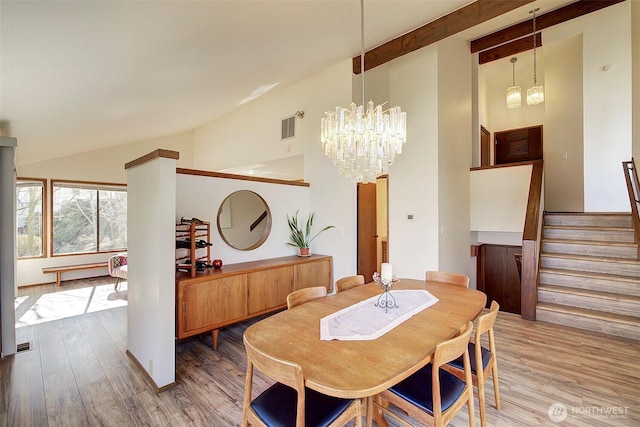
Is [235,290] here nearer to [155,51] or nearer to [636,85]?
[155,51]

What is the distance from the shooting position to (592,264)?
370cm

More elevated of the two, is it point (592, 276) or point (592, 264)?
point (592, 264)

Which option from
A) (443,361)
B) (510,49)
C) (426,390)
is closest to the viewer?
(443,361)

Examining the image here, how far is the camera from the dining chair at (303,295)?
2044mm

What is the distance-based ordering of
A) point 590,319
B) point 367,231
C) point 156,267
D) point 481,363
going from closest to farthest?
1. point 481,363
2. point 156,267
3. point 590,319
4. point 367,231

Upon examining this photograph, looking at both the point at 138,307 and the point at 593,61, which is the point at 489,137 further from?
the point at 138,307

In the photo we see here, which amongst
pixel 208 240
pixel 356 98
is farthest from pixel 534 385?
pixel 356 98

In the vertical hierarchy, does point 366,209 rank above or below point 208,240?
above

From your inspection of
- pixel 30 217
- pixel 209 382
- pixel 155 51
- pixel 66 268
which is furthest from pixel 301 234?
pixel 30 217

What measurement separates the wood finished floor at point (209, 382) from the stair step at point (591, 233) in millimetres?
1679

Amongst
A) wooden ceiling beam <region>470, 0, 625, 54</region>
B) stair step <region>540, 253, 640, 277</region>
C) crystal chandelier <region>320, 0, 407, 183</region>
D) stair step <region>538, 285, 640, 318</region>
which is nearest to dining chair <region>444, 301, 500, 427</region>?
crystal chandelier <region>320, 0, 407, 183</region>

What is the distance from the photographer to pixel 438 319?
1.75 metres

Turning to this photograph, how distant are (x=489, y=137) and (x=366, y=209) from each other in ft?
14.6

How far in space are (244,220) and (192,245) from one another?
1102mm
